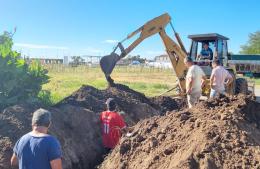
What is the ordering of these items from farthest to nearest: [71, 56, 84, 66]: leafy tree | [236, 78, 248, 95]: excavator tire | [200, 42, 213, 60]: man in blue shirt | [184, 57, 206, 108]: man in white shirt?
[71, 56, 84, 66]: leafy tree
[236, 78, 248, 95]: excavator tire
[200, 42, 213, 60]: man in blue shirt
[184, 57, 206, 108]: man in white shirt

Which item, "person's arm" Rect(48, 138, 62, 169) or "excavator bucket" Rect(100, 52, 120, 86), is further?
"excavator bucket" Rect(100, 52, 120, 86)

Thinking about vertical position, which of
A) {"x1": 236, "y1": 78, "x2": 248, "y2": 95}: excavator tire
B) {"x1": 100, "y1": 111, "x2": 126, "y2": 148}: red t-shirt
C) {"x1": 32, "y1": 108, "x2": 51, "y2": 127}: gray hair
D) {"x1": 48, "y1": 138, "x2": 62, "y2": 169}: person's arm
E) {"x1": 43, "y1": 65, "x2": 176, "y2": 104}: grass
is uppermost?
{"x1": 32, "y1": 108, "x2": 51, "y2": 127}: gray hair

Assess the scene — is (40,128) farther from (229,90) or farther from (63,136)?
(229,90)

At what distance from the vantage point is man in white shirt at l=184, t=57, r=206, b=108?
9648 millimetres

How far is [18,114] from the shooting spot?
795 centimetres

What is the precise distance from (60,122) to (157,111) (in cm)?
466

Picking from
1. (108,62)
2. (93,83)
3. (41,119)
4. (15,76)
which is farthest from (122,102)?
(93,83)

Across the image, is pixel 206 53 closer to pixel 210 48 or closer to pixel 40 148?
pixel 210 48

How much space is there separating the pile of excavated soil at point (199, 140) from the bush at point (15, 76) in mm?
3693

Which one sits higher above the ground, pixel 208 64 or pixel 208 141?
pixel 208 64

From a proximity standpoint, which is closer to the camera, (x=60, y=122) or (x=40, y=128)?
(x=40, y=128)

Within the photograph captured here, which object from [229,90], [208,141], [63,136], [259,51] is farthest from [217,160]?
[259,51]

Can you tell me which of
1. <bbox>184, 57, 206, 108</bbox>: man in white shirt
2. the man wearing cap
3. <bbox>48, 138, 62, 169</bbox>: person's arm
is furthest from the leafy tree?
<bbox>48, 138, 62, 169</bbox>: person's arm

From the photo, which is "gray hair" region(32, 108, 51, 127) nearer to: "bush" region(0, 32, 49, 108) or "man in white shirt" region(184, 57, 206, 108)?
"bush" region(0, 32, 49, 108)
